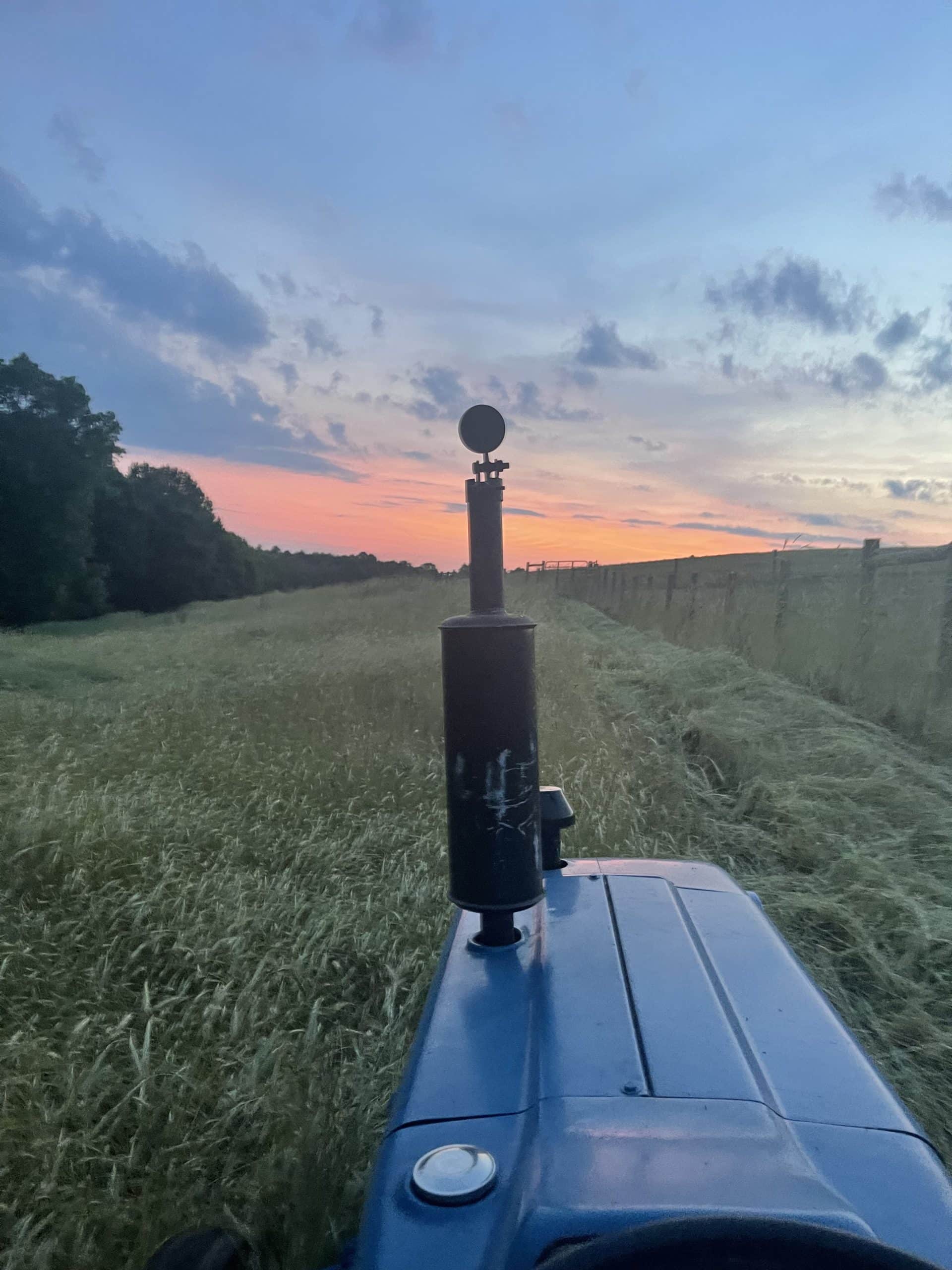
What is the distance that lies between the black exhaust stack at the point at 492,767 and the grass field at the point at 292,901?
996 millimetres

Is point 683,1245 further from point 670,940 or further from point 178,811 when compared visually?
point 178,811

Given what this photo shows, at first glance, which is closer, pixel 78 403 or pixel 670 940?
pixel 670 940

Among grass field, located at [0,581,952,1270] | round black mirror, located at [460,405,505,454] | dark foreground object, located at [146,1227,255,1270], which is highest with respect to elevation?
round black mirror, located at [460,405,505,454]

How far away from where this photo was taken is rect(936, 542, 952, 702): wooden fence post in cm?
650

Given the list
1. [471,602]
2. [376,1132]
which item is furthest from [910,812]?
[471,602]

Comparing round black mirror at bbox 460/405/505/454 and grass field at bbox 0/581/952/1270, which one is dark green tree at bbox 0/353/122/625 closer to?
grass field at bbox 0/581/952/1270

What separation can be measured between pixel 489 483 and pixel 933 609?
763 centimetres

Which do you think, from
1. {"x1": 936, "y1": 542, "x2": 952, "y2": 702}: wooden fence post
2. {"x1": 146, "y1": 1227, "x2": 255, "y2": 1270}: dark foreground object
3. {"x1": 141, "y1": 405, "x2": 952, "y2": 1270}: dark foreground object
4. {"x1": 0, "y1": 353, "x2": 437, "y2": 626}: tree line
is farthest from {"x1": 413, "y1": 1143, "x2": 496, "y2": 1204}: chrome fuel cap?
{"x1": 0, "y1": 353, "x2": 437, "y2": 626}: tree line

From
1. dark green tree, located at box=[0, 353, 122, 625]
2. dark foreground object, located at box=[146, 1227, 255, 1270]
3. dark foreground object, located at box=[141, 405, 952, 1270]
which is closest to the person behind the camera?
dark foreground object, located at box=[141, 405, 952, 1270]

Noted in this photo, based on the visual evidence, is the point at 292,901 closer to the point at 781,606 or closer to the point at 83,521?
the point at 781,606

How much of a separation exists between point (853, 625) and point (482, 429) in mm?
7513

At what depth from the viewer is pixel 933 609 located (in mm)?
7621

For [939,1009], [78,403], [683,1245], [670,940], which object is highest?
[78,403]

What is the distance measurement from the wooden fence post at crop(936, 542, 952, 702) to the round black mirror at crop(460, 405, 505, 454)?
6.37m
